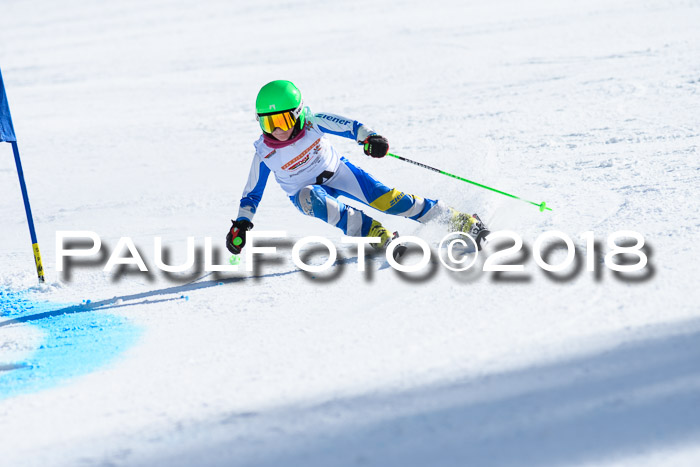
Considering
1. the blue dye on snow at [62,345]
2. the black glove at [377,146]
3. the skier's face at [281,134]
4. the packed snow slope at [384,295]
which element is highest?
the skier's face at [281,134]

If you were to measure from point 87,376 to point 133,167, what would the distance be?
16.2ft

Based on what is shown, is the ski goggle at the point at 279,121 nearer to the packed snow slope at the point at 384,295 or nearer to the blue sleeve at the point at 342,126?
the blue sleeve at the point at 342,126

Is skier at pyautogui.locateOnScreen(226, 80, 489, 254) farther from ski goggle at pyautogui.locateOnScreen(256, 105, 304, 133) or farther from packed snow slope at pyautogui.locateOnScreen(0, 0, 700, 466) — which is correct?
packed snow slope at pyautogui.locateOnScreen(0, 0, 700, 466)

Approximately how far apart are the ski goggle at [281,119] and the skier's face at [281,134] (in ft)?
0.07

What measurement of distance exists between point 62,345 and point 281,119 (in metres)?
1.84

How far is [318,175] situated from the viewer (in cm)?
489

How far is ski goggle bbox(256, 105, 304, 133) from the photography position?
463 cm

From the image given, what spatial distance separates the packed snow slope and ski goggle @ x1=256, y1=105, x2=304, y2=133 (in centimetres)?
93

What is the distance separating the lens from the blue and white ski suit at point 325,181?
4758 mm

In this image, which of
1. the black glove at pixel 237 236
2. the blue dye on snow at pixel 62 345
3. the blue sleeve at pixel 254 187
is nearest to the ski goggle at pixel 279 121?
the blue sleeve at pixel 254 187

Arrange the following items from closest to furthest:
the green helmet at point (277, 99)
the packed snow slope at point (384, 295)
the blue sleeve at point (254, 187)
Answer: the packed snow slope at point (384, 295), the green helmet at point (277, 99), the blue sleeve at point (254, 187)

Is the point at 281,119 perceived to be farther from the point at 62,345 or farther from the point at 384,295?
the point at 62,345

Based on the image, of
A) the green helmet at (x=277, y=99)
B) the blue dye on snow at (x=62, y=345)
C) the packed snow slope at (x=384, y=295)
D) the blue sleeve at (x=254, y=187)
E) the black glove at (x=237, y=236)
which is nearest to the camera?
the packed snow slope at (x=384, y=295)

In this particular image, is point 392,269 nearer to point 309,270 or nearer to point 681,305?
point 309,270
